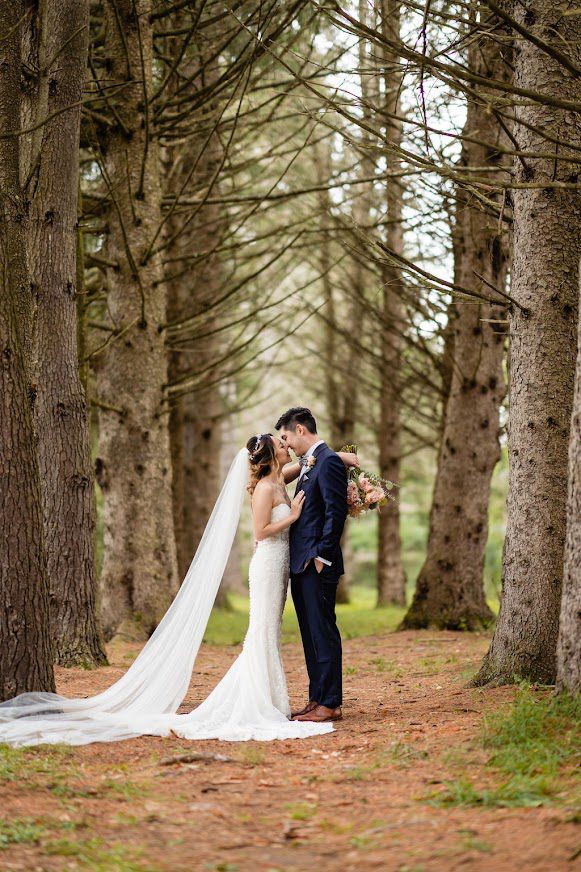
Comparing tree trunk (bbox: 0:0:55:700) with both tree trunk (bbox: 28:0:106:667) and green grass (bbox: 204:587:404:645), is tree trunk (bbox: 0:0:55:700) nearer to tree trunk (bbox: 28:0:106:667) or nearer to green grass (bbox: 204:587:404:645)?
tree trunk (bbox: 28:0:106:667)

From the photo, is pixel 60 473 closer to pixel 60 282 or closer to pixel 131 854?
pixel 60 282

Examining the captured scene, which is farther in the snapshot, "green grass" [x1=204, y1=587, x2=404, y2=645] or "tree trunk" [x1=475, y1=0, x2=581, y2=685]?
"green grass" [x1=204, y1=587, x2=404, y2=645]

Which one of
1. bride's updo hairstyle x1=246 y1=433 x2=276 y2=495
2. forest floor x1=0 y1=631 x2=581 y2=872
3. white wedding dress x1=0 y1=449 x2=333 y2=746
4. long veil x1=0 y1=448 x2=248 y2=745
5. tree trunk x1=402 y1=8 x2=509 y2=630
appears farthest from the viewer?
tree trunk x1=402 y1=8 x2=509 y2=630

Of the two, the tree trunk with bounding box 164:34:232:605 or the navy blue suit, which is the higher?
the tree trunk with bounding box 164:34:232:605

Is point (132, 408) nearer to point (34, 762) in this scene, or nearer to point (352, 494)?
point (352, 494)

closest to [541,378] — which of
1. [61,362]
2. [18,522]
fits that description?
[18,522]

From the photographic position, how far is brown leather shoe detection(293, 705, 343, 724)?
23.4 ft

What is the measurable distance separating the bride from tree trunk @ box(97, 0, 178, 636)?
4.10 metres

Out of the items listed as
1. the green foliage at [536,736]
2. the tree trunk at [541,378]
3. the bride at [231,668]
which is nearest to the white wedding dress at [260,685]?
the bride at [231,668]

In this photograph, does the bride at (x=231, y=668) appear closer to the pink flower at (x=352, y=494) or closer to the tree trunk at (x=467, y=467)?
the pink flower at (x=352, y=494)

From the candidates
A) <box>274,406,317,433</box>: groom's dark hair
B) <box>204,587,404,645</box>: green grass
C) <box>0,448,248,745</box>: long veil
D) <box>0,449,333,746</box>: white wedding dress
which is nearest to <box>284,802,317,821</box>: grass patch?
<box>0,449,333,746</box>: white wedding dress

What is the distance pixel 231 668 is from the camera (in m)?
7.29

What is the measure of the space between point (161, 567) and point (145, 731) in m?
5.38

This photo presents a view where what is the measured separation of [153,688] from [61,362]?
360 centimetres
